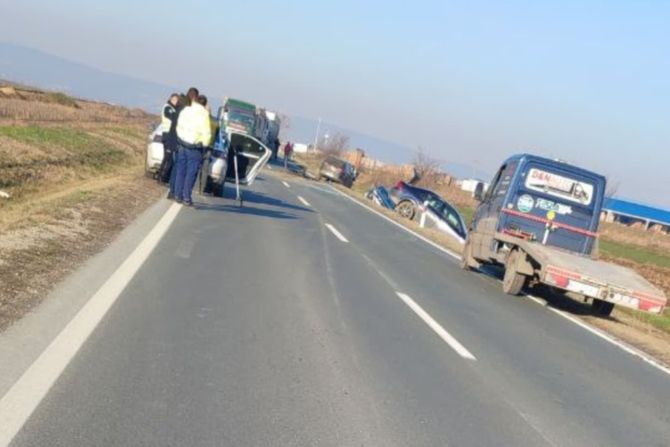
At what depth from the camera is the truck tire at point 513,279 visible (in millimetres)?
12617

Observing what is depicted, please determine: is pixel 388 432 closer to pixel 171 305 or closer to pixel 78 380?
pixel 78 380

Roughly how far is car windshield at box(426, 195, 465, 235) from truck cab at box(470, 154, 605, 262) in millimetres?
13694

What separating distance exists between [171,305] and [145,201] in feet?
27.7

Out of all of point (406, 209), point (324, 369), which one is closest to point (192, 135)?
point (324, 369)

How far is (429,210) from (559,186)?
562 inches

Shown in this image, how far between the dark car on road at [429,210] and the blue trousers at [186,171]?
13910 millimetres

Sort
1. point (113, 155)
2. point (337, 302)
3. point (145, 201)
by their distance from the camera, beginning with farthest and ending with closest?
point (113, 155)
point (145, 201)
point (337, 302)

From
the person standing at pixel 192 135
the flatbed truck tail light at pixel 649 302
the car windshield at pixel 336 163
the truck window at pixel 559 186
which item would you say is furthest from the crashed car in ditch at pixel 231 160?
the car windshield at pixel 336 163

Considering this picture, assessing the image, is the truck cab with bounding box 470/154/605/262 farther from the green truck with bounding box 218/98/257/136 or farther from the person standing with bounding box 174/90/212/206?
A: the green truck with bounding box 218/98/257/136

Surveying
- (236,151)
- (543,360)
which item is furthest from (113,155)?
(543,360)

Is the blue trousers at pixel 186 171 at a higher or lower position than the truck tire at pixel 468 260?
higher

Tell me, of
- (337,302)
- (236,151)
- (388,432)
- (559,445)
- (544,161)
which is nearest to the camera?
(388,432)

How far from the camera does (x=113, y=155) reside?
88.4 feet

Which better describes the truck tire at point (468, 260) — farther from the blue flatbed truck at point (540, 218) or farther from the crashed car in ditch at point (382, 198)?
the crashed car in ditch at point (382, 198)
